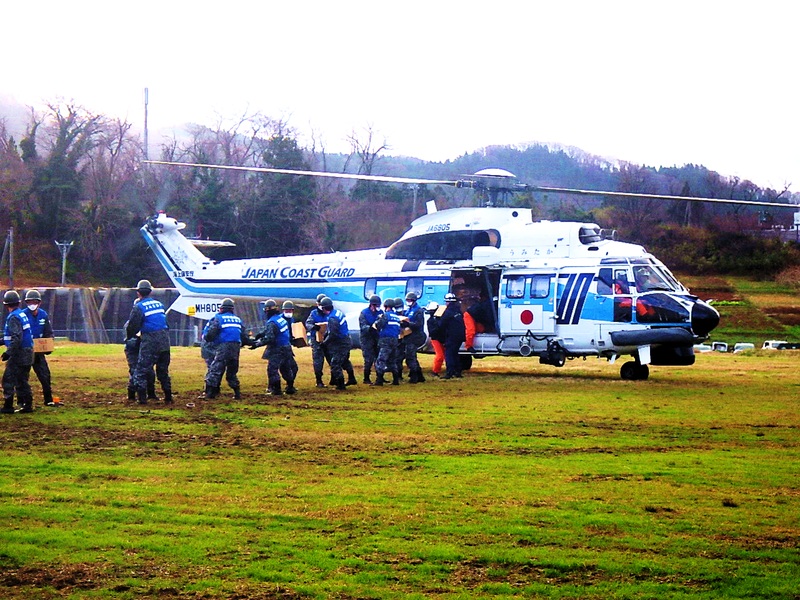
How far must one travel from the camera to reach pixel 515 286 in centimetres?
2109

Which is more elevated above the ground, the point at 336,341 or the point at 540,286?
the point at 540,286

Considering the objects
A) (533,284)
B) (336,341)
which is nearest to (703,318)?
(533,284)

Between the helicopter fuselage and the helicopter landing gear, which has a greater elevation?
the helicopter fuselage

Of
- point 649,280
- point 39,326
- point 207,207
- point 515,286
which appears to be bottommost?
point 39,326

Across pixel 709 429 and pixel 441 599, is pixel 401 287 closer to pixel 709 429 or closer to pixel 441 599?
pixel 709 429

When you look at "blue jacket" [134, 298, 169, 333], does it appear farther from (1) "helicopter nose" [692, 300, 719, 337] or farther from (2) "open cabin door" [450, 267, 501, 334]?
(1) "helicopter nose" [692, 300, 719, 337]

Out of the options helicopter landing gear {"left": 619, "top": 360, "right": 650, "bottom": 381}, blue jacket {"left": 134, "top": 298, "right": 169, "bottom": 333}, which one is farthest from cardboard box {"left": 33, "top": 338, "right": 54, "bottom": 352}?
helicopter landing gear {"left": 619, "top": 360, "right": 650, "bottom": 381}

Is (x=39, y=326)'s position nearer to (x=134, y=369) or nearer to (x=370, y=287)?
(x=134, y=369)

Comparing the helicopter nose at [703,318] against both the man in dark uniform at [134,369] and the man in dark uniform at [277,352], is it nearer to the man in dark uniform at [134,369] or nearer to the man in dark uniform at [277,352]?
the man in dark uniform at [277,352]

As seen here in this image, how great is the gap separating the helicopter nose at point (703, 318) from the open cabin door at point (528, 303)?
3060mm

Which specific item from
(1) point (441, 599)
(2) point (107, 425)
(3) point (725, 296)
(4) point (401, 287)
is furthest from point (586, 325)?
(3) point (725, 296)

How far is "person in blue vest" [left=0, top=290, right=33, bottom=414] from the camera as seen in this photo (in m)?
13.8

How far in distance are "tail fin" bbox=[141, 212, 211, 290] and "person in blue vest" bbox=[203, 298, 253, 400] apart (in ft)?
38.2

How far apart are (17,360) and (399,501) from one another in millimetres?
8018
